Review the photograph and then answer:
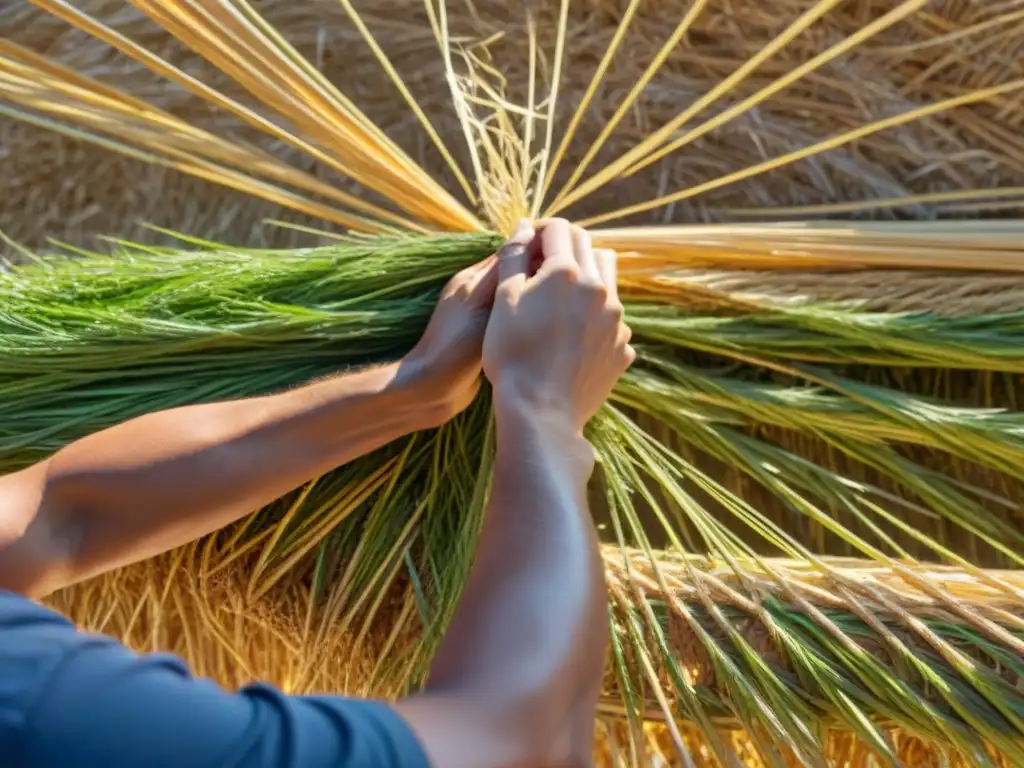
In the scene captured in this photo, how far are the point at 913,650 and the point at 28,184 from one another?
49.5 inches

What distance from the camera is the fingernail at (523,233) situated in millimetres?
802

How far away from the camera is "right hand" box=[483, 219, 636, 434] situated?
25.6 inches

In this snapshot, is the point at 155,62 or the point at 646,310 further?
the point at 646,310

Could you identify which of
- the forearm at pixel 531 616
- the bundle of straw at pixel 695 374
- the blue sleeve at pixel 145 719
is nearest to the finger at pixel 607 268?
the bundle of straw at pixel 695 374

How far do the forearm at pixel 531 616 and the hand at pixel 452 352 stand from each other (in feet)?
0.57

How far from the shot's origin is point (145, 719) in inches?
15.5

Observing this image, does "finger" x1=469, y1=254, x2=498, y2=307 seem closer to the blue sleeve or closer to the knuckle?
the knuckle

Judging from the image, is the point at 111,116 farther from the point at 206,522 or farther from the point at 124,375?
the point at 206,522

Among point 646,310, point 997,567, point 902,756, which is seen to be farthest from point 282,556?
point 997,567

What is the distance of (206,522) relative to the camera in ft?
2.43

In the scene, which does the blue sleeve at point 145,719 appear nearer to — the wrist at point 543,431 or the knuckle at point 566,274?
the wrist at point 543,431

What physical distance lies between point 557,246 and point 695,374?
305 mm

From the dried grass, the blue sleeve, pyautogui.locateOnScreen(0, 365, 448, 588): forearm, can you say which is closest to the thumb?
pyautogui.locateOnScreen(0, 365, 448, 588): forearm

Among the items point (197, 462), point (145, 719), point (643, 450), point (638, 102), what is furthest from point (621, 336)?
point (638, 102)
